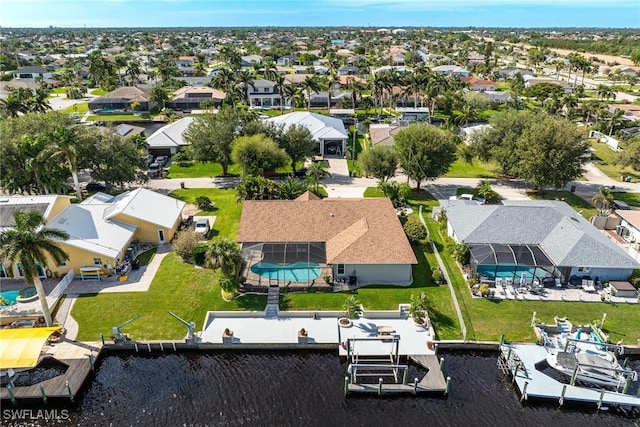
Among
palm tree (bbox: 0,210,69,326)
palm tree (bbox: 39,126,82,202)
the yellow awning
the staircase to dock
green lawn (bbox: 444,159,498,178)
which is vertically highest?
palm tree (bbox: 39,126,82,202)

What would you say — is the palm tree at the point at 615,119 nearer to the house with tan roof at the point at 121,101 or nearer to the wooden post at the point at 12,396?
the wooden post at the point at 12,396

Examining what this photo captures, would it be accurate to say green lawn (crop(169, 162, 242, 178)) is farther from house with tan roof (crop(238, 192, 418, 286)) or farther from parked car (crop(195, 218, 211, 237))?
house with tan roof (crop(238, 192, 418, 286))

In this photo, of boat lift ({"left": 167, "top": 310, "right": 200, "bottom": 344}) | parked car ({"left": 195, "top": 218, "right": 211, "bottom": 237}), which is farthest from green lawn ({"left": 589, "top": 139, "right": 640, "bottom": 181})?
boat lift ({"left": 167, "top": 310, "right": 200, "bottom": 344})

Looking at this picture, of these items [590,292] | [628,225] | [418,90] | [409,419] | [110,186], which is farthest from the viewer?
[418,90]

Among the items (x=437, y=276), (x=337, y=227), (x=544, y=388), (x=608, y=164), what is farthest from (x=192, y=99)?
(x=544, y=388)

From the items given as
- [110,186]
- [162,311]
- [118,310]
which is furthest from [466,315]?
[110,186]

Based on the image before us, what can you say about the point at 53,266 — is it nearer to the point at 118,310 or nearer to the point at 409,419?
the point at 118,310

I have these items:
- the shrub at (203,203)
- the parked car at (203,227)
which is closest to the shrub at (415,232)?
the parked car at (203,227)
